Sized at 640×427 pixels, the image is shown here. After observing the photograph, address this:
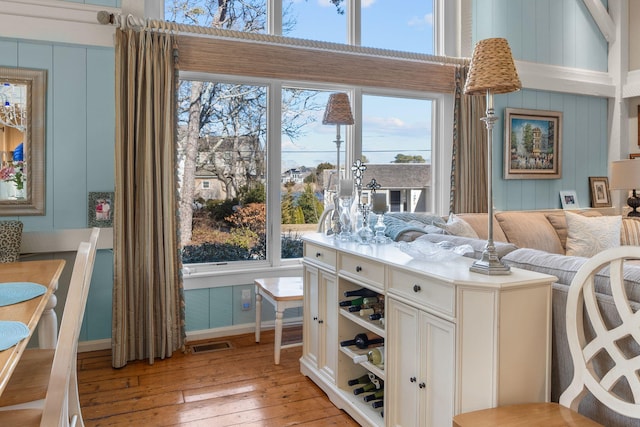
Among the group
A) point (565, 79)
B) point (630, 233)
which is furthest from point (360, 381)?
point (565, 79)

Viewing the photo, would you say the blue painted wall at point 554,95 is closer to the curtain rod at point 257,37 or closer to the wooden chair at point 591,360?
the curtain rod at point 257,37

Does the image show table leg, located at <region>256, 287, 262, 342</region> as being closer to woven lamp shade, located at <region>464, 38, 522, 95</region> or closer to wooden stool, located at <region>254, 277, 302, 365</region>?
wooden stool, located at <region>254, 277, 302, 365</region>

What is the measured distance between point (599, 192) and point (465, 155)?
6.71ft

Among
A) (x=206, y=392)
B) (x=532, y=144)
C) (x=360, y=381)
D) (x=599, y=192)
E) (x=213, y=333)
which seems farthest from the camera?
(x=599, y=192)

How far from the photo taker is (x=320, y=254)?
2.77 metres

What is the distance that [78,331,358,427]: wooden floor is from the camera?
2.47 m

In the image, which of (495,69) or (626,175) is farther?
(626,175)

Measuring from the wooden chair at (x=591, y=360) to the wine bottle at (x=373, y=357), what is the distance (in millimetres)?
767

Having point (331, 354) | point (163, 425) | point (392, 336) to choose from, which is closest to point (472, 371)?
point (392, 336)

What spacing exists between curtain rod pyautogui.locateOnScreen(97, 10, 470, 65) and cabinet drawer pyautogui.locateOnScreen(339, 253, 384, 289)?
6.63 ft

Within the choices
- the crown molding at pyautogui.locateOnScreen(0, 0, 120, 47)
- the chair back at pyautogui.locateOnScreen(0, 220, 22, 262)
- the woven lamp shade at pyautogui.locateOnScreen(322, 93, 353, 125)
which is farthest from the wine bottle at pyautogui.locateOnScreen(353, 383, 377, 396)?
the crown molding at pyautogui.locateOnScreen(0, 0, 120, 47)

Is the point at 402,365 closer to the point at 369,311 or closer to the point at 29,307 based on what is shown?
the point at 369,311

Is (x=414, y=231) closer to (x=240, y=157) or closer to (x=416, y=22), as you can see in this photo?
(x=240, y=157)

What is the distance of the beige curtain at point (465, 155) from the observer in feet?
14.5
